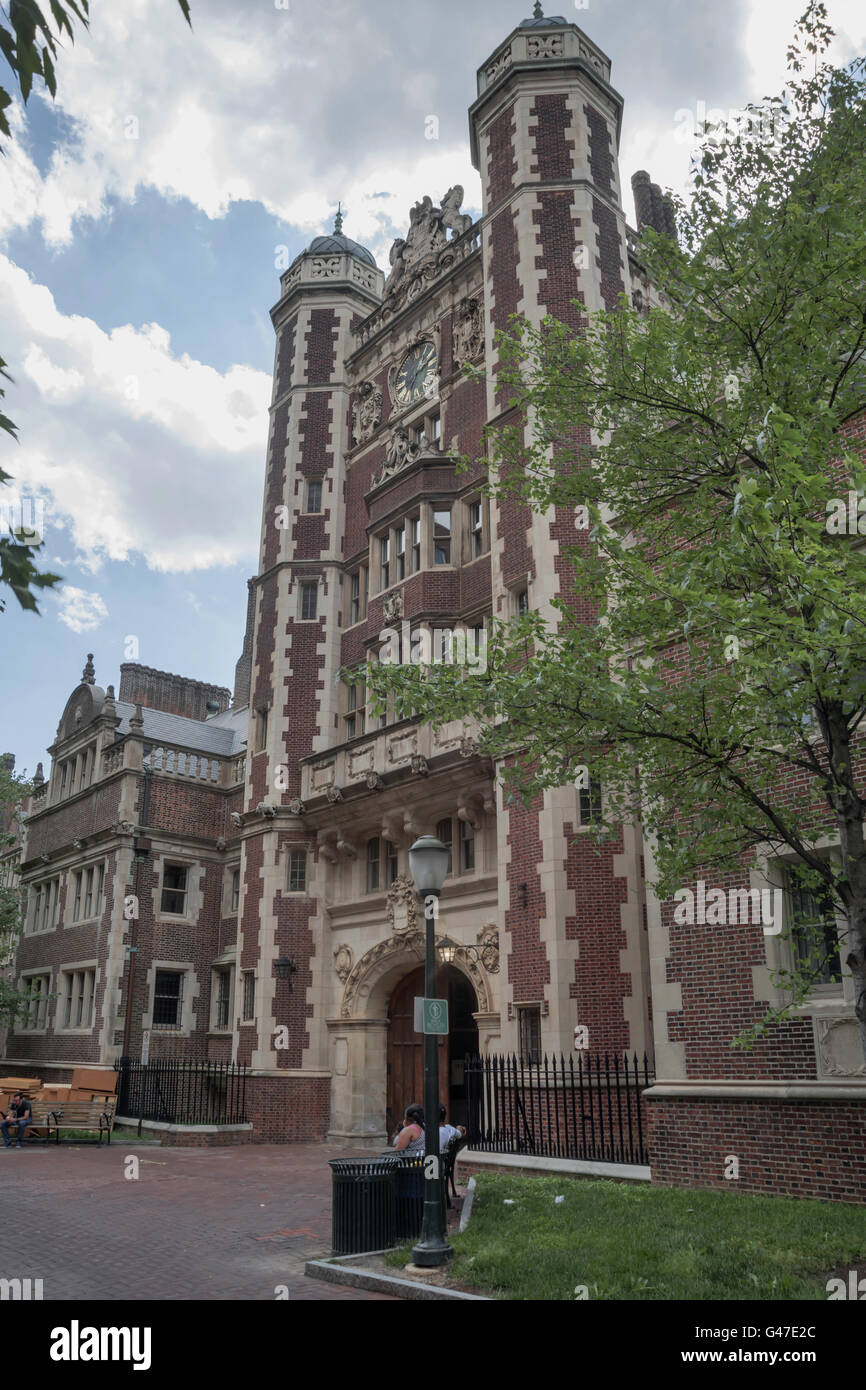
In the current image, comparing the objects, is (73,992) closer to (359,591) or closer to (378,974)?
(378,974)

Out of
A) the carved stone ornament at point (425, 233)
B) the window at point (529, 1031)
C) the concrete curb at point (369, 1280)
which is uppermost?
the carved stone ornament at point (425, 233)

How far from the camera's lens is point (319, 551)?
26578 millimetres

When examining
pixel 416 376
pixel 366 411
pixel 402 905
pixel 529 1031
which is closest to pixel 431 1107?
pixel 529 1031

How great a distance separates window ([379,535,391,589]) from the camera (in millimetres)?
24427

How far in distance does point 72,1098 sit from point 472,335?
19.3m

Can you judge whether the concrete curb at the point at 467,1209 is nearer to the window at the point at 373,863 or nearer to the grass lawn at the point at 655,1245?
the grass lawn at the point at 655,1245

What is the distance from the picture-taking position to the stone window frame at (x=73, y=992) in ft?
92.1

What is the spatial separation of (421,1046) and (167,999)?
9.97 metres

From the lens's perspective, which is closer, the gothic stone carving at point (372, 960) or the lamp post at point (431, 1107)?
the lamp post at point (431, 1107)

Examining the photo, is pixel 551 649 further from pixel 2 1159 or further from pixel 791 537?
pixel 2 1159

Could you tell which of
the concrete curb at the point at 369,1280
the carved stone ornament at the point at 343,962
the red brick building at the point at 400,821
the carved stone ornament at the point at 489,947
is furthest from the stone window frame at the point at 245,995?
the concrete curb at the point at 369,1280

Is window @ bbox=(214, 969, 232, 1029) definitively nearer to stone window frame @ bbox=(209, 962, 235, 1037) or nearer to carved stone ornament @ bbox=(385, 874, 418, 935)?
stone window frame @ bbox=(209, 962, 235, 1037)

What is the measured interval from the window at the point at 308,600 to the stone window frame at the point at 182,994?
10.6 metres

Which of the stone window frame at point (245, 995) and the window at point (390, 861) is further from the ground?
the window at point (390, 861)
